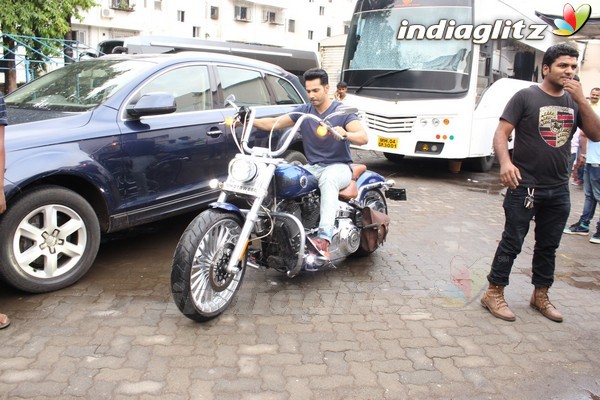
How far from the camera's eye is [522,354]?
3.27 m

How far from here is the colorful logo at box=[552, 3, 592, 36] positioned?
34.8 ft

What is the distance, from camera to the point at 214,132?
4938 mm

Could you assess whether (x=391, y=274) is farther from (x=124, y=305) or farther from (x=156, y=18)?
(x=156, y=18)

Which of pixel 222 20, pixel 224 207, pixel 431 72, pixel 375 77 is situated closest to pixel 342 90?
pixel 375 77

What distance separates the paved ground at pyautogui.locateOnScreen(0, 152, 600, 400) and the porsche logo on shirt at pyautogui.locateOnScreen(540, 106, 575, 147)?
1.30m

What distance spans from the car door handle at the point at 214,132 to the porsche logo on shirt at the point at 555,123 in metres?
2.82

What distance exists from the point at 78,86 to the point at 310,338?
9.87ft

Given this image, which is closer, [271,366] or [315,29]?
[271,366]

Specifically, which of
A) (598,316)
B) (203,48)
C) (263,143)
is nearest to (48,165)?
(263,143)

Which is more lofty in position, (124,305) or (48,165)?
(48,165)

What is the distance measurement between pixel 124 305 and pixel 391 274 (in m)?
2.24

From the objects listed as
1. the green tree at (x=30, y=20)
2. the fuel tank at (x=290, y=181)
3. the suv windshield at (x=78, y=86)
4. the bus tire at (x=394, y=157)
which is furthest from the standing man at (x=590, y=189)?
the green tree at (x=30, y=20)

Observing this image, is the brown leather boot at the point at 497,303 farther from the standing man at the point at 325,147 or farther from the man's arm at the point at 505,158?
the standing man at the point at 325,147

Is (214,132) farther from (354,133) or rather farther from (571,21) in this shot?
(571,21)
